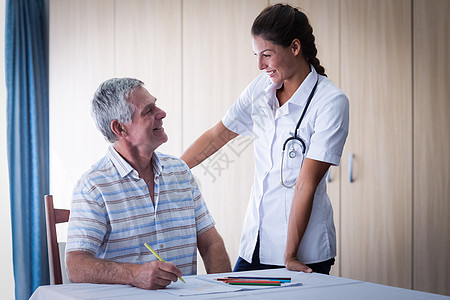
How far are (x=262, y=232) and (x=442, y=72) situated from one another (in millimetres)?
1547

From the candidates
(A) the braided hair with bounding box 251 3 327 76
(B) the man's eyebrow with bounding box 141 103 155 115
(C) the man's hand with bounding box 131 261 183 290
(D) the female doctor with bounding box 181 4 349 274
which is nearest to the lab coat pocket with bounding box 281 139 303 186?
(D) the female doctor with bounding box 181 4 349 274

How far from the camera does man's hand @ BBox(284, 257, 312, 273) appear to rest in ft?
4.98

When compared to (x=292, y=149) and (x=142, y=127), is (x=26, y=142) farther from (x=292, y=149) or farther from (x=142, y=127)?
(x=292, y=149)

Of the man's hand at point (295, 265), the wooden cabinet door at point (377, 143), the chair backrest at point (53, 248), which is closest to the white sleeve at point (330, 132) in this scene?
the man's hand at point (295, 265)

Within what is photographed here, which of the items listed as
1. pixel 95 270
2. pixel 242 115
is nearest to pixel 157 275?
pixel 95 270

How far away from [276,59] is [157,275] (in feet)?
3.00

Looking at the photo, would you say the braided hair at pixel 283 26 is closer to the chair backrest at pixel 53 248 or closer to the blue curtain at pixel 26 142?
the chair backrest at pixel 53 248

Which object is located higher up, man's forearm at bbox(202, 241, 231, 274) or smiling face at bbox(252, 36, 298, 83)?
smiling face at bbox(252, 36, 298, 83)

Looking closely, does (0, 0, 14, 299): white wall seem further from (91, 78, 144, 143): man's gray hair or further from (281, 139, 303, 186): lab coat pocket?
(281, 139, 303, 186): lab coat pocket

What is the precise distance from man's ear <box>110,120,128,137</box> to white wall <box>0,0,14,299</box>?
2644 mm

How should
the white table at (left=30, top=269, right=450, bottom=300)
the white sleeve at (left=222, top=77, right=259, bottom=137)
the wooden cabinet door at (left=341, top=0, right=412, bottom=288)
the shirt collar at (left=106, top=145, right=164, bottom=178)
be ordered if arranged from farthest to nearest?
the wooden cabinet door at (left=341, top=0, right=412, bottom=288), the white sleeve at (left=222, top=77, right=259, bottom=137), the shirt collar at (left=106, top=145, right=164, bottom=178), the white table at (left=30, top=269, right=450, bottom=300)

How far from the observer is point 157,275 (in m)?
1.21

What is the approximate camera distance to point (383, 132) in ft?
9.48

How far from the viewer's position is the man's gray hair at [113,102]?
1.74 metres
